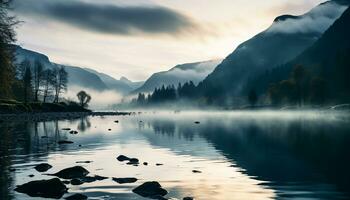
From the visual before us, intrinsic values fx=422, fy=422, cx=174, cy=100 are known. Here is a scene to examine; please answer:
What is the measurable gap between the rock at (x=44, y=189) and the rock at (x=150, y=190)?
3785 mm

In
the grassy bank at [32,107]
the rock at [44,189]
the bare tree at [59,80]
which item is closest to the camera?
the rock at [44,189]

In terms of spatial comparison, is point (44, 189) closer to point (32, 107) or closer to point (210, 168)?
point (210, 168)

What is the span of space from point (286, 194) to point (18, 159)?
73.7 ft

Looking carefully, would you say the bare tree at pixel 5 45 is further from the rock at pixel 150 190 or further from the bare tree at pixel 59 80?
the bare tree at pixel 59 80

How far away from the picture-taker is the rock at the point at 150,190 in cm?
2139

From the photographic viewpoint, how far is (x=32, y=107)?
14275cm

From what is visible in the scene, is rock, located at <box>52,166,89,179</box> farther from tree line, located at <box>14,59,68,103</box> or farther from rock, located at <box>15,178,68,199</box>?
tree line, located at <box>14,59,68,103</box>

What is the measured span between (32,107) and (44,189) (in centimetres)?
12819

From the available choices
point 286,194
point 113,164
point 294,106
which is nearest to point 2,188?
point 113,164

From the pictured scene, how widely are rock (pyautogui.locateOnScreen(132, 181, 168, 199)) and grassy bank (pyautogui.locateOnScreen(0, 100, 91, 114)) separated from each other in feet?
338

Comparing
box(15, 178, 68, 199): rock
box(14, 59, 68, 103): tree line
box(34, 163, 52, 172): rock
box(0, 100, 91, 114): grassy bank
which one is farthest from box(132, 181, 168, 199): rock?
box(14, 59, 68, 103): tree line

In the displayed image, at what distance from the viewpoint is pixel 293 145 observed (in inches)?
1857

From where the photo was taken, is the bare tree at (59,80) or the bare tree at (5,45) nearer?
the bare tree at (5,45)

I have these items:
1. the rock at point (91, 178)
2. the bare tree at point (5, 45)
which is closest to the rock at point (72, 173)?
the rock at point (91, 178)
